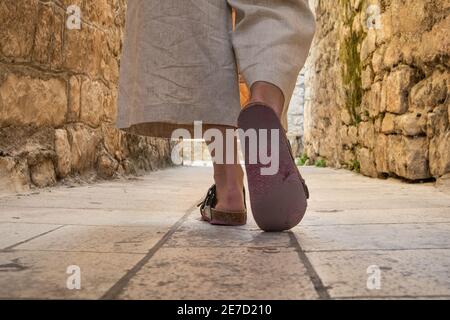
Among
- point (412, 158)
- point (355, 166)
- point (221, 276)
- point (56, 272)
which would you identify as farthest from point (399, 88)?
point (56, 272)

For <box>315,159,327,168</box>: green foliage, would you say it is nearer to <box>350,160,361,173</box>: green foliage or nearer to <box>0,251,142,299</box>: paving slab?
<box>350,160,361,173</box>: green foliage

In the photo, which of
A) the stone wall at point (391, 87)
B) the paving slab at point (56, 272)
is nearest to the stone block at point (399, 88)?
the stone wall at point (391, 87)

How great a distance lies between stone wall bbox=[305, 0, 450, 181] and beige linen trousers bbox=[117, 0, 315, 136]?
1.43 m

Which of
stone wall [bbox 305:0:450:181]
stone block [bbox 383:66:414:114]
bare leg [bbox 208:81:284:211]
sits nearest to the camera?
bare leg [bbox 208:81:284:211]

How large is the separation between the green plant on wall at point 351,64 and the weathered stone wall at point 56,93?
179cm

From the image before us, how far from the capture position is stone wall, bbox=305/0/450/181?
245cm

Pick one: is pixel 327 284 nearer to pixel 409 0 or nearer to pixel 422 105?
pixel 422 105

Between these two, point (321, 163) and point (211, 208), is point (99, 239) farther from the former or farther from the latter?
point (321, 163)

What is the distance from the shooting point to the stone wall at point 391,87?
2.45m

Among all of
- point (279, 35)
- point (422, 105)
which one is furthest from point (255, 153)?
point (422, 105)

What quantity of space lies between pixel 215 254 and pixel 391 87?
2.33 meters

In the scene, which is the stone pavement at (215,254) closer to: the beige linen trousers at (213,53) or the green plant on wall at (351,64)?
the beige linen trousers at (213,53)

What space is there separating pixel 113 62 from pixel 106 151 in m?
0.62

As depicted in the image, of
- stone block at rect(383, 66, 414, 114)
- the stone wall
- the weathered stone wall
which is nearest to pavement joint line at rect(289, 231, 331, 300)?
the weathered stone wall
